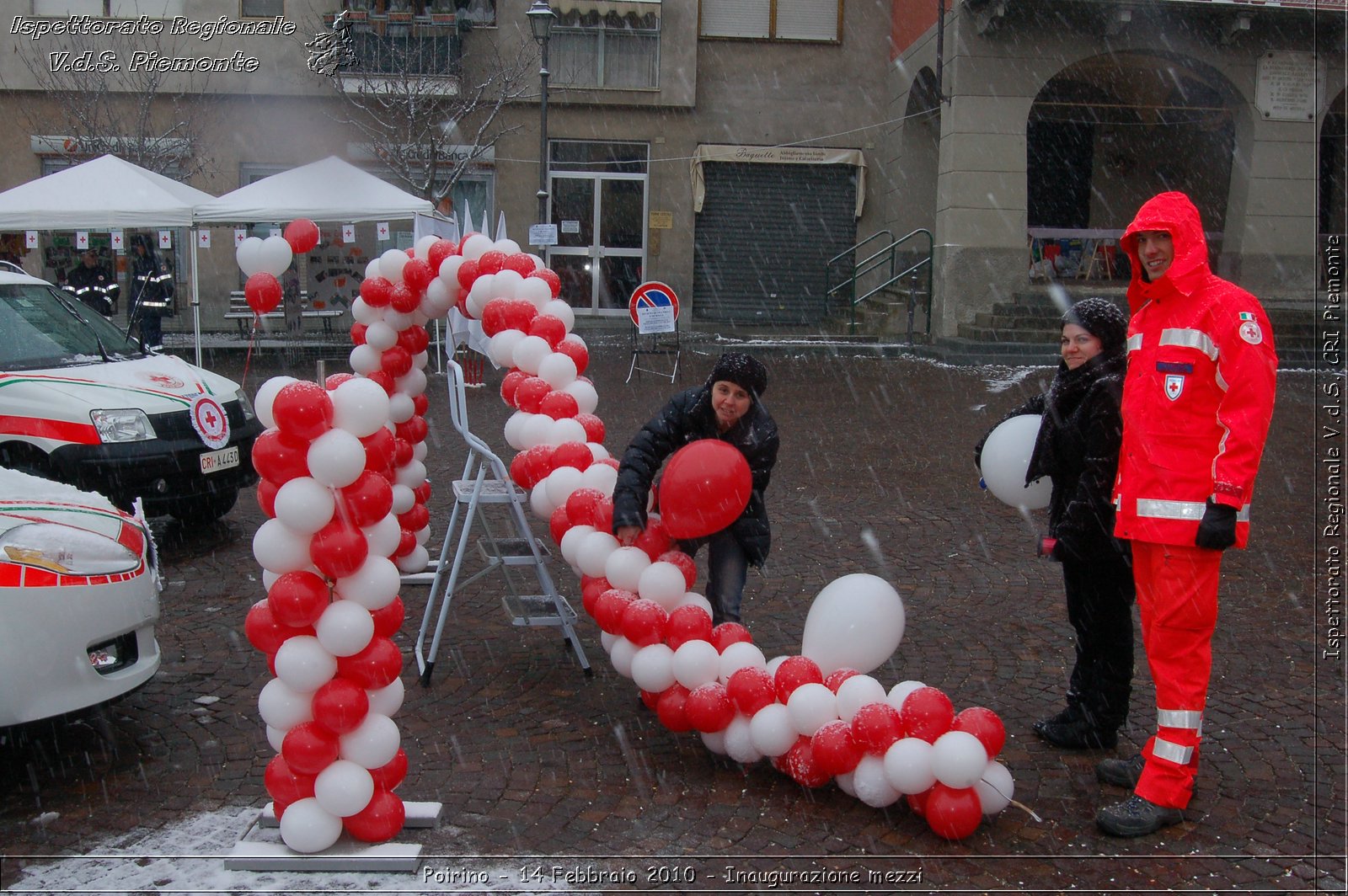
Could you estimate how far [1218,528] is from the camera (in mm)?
3684

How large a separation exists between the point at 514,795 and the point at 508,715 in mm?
760

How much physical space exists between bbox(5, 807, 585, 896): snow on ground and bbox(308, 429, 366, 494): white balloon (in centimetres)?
127

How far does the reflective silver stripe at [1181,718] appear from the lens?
389 centimetres

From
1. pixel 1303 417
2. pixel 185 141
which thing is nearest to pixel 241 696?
pixel 1303 417

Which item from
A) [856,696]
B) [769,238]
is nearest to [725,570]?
[856,696]

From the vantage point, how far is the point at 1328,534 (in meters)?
7.90

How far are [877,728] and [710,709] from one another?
0.66m

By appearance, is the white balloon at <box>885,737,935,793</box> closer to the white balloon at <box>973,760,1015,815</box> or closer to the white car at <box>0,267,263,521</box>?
the white balloon at <box>973,760,1015,815</box>

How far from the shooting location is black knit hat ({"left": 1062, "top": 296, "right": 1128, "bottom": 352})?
4.36m

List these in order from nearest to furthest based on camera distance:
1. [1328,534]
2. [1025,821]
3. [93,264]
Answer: [1025,821] < [1328,534] < [93,264]

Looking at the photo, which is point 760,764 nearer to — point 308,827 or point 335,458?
point 308,827

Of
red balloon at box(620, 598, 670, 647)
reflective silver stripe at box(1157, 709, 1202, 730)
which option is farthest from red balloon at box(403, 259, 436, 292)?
reflective silver stripe at box(1157, 709, 1202, 730)

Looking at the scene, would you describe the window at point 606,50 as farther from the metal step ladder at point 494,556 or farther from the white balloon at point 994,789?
the white balloon at point 994,789

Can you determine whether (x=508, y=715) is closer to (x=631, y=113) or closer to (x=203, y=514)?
(x=203, y=514)
